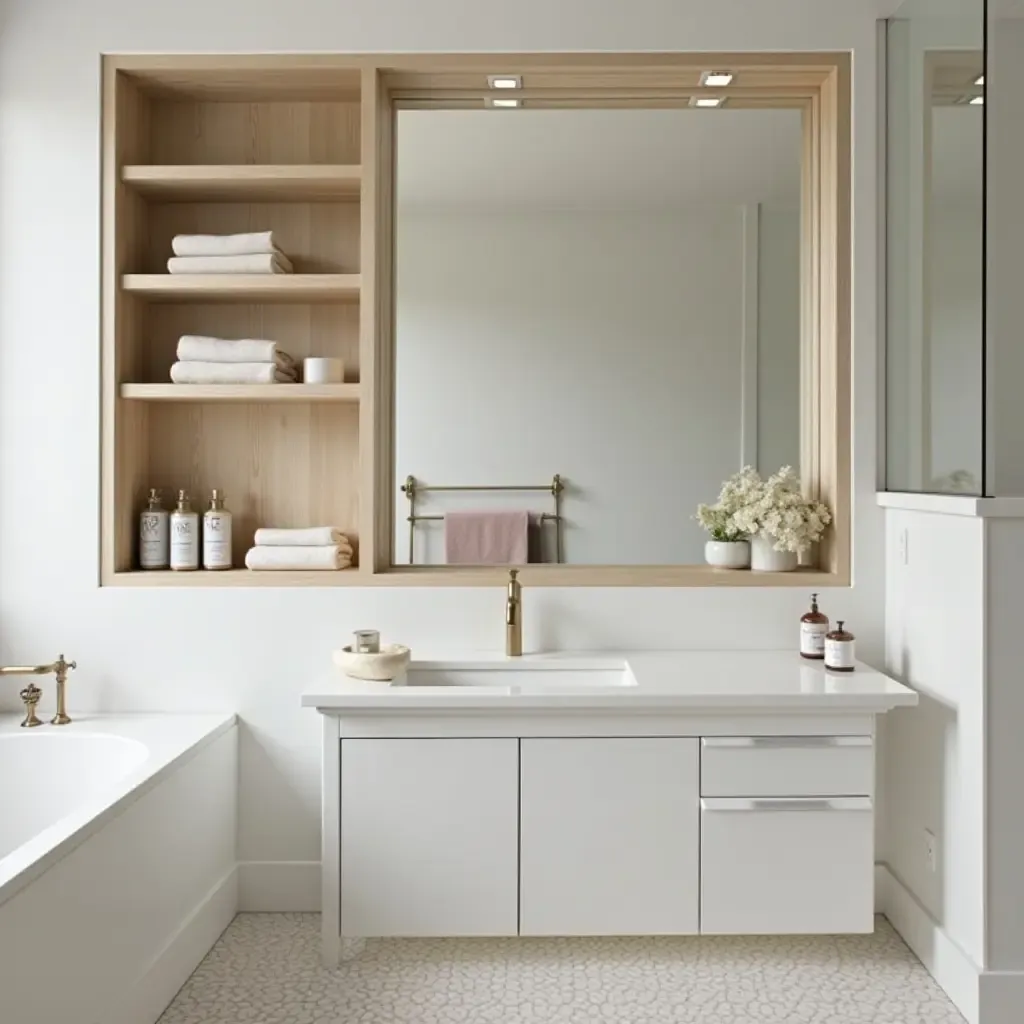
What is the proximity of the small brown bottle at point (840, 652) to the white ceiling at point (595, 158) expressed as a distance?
4.20ft

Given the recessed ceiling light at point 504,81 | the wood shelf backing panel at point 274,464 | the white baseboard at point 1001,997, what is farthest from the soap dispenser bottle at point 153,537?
the white baseboard at point 1001,997

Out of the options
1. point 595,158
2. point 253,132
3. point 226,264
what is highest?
point 253,132

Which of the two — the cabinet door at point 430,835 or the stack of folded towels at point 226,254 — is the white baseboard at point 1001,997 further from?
the stack of folded towels at point 226,254

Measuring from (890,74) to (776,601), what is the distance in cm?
147

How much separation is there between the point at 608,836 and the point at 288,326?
173 cm

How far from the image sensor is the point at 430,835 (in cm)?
242

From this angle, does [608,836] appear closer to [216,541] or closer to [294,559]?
[294,559]

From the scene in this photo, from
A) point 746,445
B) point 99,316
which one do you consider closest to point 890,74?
point 746,445

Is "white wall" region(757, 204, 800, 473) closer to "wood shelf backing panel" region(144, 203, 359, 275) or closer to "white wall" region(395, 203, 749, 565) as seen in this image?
"white wall" region(395, 203, 749, 565)

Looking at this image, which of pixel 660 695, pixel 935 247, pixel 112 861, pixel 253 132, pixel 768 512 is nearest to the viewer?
pixel 112 861

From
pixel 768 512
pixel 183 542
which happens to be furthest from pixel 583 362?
pixel 183 542

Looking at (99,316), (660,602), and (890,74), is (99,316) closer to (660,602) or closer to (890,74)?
(660,602)

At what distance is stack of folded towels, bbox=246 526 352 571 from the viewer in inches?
113

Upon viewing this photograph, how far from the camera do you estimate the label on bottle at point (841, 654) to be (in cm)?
256
